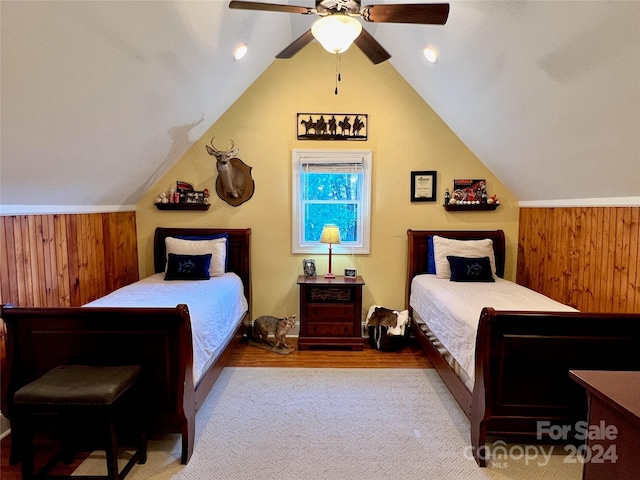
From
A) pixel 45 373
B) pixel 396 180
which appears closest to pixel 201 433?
pixel 45 373

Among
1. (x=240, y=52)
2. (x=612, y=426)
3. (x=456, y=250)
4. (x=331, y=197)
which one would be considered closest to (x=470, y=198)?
(x=456, y=250)

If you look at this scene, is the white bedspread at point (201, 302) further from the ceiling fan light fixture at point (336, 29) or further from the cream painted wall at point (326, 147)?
the ceiling fan light fixture at point (336, 29)

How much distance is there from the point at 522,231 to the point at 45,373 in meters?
4.34

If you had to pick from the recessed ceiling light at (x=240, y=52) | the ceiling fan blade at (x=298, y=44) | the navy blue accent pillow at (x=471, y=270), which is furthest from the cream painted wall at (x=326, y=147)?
the ceiling fan blade at (x=298, y=44)

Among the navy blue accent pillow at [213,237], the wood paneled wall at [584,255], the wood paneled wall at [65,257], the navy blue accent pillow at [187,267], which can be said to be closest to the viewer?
the wood paneled wall at [65,257]

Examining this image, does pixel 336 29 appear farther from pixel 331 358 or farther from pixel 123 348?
pixel 331 358

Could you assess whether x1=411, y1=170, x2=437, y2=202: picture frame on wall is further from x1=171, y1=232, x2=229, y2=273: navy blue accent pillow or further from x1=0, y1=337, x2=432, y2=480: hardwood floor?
x1=171, y1=232, x2=229, y2=273: navy blue accent pillow

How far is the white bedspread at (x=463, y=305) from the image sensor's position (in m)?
2.25

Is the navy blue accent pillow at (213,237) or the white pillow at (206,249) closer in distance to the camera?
the white pillow at (206,249)

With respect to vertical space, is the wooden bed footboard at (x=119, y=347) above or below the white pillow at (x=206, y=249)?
below

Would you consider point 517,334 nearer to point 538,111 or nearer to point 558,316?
point 558,316

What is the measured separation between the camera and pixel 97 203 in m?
3.26

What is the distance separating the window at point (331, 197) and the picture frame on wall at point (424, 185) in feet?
1.69

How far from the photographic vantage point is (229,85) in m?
3.43
